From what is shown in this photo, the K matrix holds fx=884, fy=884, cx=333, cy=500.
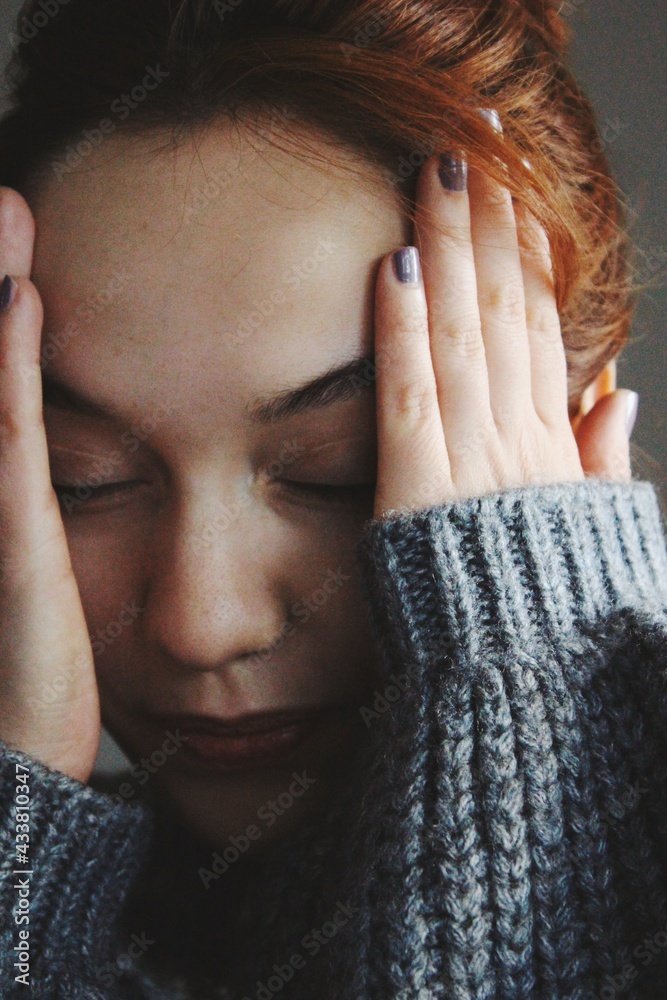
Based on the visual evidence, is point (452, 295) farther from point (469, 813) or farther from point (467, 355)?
point (469, 813)

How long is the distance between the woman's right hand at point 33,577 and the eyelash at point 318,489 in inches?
2.0

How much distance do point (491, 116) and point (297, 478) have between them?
1.21ft

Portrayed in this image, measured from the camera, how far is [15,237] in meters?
0.84

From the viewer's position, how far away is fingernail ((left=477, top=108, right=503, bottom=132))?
0.79 meters

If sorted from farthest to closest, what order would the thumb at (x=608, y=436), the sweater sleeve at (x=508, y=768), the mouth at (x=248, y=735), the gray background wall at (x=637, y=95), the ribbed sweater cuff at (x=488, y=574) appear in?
the gray background wall at (x=637, y=95) → the thumb at (x=608, y=436) → the mouth at (x=248, y=735) → the ribbed sweater cuff at (x=488, y=574) → the sweater sleeve at (x=508, y=768)

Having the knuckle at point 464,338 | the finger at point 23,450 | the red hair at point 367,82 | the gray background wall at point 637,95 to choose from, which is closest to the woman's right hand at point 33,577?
the finger at point 23,450

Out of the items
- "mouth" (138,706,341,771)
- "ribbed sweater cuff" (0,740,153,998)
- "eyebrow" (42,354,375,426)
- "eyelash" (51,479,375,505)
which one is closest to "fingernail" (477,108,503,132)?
"eyebrow" (42,354,375,426)

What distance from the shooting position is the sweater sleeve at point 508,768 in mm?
620

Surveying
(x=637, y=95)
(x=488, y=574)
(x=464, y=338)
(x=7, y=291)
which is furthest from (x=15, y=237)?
(x=637, y=95)

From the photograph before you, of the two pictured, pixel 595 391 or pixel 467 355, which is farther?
pixel 595 391

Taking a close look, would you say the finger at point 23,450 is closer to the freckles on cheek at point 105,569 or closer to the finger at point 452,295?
the freckles on cheek at point 105,569

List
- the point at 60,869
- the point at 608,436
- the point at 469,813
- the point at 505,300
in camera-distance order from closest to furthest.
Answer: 1. the point at 469,813
2. the point at 60,869
3. the point at 505,300
4. the point at 608,436

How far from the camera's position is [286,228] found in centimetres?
76

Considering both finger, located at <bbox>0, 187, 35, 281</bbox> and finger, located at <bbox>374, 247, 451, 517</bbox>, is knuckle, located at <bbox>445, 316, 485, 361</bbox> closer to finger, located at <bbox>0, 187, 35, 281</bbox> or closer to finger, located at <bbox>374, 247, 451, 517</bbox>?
finger, located at <bbox>374, 247, 451, 517</bbox>
